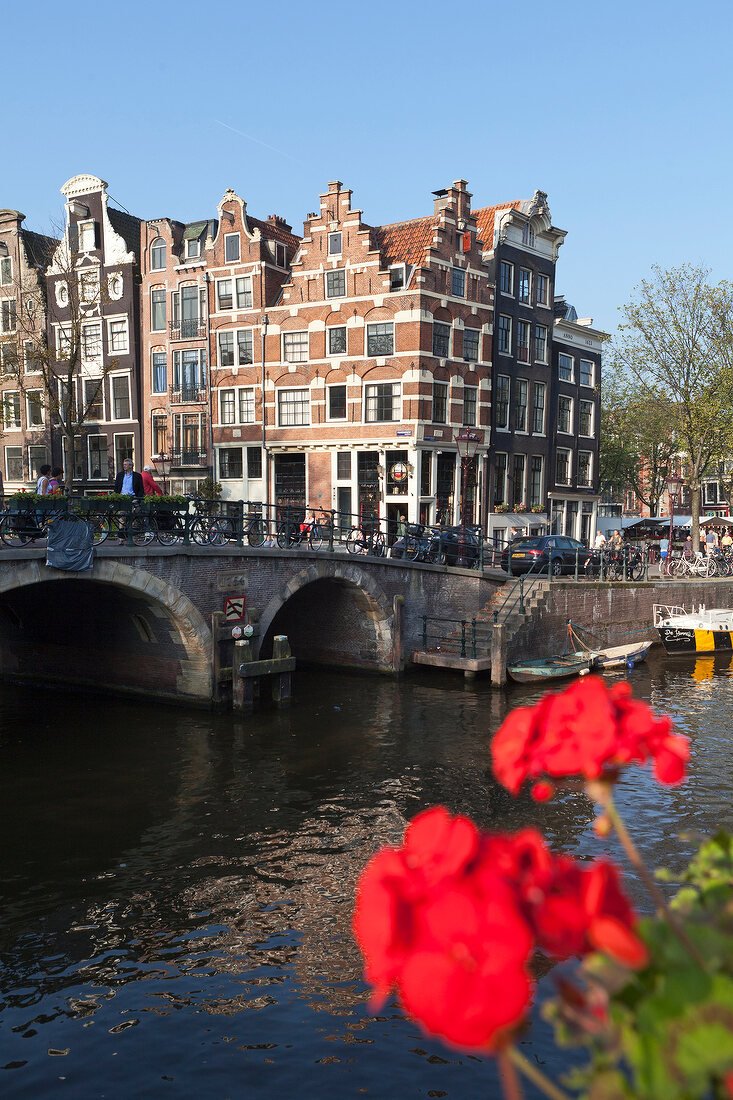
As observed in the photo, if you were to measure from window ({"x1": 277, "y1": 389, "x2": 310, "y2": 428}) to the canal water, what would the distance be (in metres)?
16.5

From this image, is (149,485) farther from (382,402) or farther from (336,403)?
(336,403)

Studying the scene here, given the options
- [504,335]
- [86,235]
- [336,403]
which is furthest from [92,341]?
[504,335]

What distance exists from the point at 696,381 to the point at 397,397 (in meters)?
13.6

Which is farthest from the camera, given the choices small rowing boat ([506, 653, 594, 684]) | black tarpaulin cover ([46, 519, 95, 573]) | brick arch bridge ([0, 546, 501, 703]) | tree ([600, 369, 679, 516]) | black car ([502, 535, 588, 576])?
tree ([600, 369, 679, 516])

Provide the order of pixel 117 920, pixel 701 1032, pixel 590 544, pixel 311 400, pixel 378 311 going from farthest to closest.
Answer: pixel 590 544 → pixel 311 400 → pixel 378 311 → pixel 117 920 → pixel 701 1032

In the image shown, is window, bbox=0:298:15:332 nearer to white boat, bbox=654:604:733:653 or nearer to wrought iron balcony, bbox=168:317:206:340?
wrought iron balcony, bbox=168:317:206:340

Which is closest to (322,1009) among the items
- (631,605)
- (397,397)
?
(631,605)

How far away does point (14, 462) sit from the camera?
39375 millimetres

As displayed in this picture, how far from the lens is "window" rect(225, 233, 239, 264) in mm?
34719

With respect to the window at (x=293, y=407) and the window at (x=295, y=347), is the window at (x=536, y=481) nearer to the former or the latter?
the window at (x=293, y=407)

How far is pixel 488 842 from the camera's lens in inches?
71.5

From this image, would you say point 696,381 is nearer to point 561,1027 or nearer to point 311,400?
point 311,400

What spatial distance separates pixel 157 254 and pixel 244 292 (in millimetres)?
4824

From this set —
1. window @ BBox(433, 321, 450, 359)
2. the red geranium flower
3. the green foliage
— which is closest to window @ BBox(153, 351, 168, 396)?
window @ BBox(433, 321, 450, 359)
